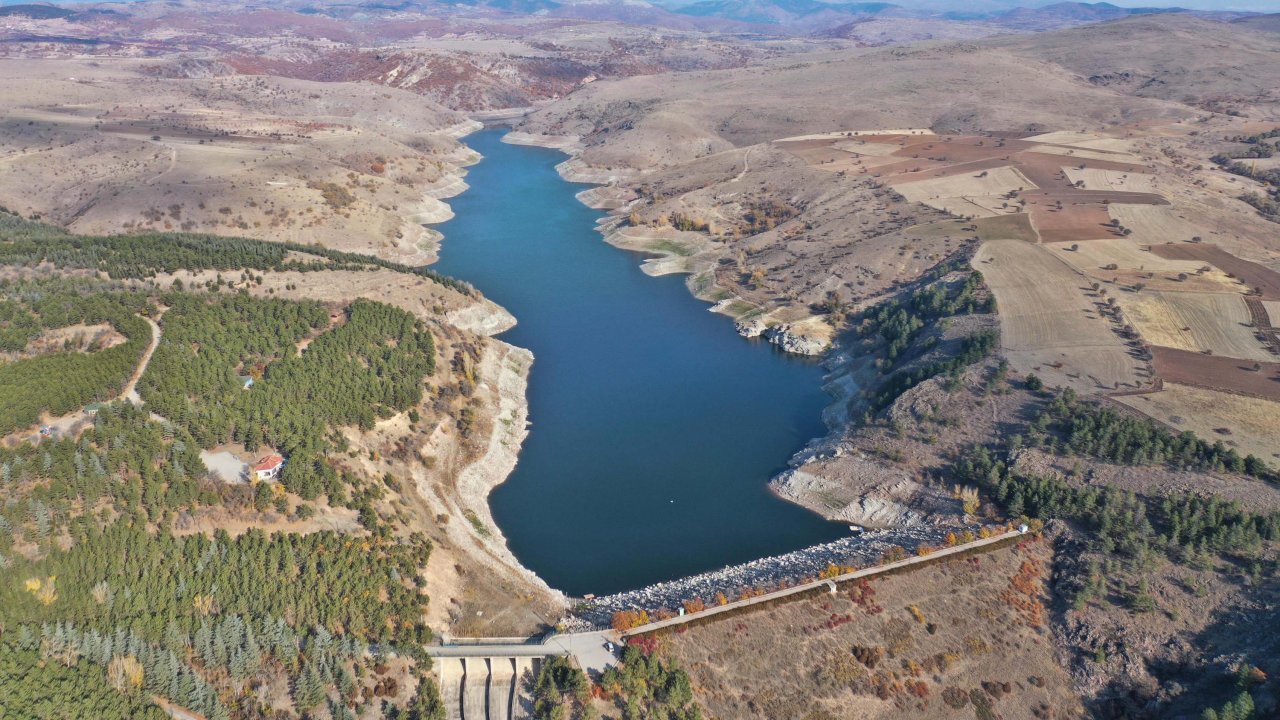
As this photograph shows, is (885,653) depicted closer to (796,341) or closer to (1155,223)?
(796,341)

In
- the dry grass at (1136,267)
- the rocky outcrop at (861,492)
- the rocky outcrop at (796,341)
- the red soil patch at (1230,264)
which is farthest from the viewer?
the rocky outcrop at (796,341)

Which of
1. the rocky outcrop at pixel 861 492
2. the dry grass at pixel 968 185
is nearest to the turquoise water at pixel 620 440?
the rocky outcrop at pixel 861 492

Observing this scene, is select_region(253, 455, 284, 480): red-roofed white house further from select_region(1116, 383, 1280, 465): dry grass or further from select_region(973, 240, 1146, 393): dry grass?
select_region(1116, 383, 1280, 465): dry grass

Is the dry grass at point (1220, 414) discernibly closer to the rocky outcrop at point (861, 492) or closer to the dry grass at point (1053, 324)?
the dry grass at point (1053, 324)

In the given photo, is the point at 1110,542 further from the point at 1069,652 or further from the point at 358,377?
the point at 358,377

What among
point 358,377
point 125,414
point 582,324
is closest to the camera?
point 125,414

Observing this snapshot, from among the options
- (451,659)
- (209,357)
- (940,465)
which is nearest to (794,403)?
(940,465)

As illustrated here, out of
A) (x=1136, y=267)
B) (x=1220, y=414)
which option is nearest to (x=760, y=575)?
(x=1220, y=414)
